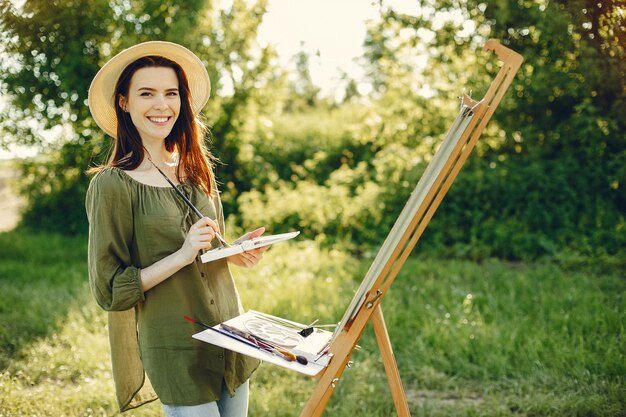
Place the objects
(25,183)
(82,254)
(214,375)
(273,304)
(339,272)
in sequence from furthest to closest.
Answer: (25,183) < (82,254) < (339,272) < (273,304) < (214,375)

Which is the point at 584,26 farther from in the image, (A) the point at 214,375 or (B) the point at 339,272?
(A) the point at 214,375

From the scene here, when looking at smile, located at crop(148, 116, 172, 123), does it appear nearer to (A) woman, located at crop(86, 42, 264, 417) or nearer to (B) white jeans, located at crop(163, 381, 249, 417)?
(A) woman, located at crop(86, 42, 264, 417)

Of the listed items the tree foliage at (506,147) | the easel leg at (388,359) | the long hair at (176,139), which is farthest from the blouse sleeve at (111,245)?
the tree foliage at (506,147)

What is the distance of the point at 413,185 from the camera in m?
7.88

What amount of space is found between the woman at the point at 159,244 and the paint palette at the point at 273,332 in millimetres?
131

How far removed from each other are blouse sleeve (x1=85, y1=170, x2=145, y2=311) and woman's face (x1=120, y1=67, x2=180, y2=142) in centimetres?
24

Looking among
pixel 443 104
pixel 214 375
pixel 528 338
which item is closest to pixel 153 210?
pixel 214 375

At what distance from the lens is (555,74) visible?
23.2ft

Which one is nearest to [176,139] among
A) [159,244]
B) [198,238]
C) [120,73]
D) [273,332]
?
[120,73]

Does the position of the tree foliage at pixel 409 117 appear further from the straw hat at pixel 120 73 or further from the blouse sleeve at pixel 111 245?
the blouse sleeve at pixel 111 245

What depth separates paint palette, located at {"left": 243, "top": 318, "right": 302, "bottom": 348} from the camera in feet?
7.03

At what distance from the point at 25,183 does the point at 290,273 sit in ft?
17.8

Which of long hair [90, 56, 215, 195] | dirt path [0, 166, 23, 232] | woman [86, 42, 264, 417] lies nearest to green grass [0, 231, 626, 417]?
woman [86, 42, 264, 417]

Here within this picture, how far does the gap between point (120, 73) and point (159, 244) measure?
2.19 ft
